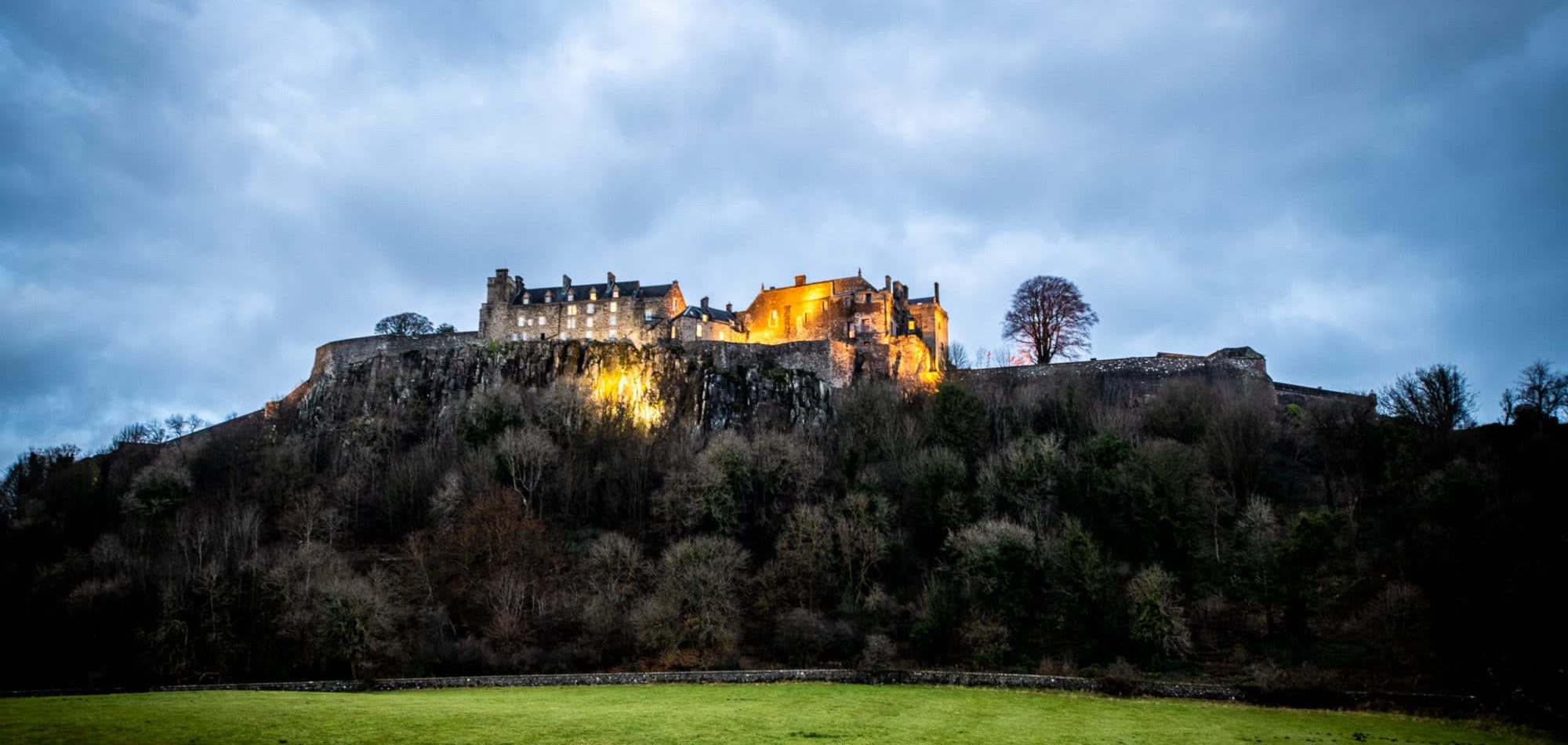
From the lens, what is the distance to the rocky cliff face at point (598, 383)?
6544cm

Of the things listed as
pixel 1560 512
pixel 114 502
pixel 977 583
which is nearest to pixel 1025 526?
pixel 977 583

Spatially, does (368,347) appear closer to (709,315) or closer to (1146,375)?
(709,315)

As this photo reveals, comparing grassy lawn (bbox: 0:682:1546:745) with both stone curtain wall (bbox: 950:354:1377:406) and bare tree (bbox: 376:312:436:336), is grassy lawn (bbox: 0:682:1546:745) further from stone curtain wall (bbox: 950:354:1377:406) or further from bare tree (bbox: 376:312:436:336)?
bare tree (bbox: 376:312:436:336)

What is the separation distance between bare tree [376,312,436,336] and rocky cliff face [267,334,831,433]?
19.8 meters

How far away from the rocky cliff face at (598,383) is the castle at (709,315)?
169 inches

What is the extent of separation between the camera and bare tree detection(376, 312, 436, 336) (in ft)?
305

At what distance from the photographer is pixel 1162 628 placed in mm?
35531

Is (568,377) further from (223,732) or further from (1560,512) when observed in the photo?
(1560,512)

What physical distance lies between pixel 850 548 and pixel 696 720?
2352 centimetres


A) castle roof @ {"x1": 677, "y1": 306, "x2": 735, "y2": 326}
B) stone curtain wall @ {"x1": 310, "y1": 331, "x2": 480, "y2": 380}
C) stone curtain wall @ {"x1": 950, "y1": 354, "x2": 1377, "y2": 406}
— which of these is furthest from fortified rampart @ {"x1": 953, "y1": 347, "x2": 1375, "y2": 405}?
stone curtain wall @ {"x1": 310, "y1": 331, "x2": 480, "y2": 380}

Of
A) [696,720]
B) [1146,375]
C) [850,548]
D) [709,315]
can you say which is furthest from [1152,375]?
[696,720]

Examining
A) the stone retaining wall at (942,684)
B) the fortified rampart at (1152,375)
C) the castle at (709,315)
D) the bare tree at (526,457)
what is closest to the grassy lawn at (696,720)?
the stone retaining wall at (942,684)

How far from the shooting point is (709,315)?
78188 millimetres

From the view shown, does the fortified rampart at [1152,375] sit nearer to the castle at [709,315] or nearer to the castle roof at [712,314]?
the castle at [709,315]
